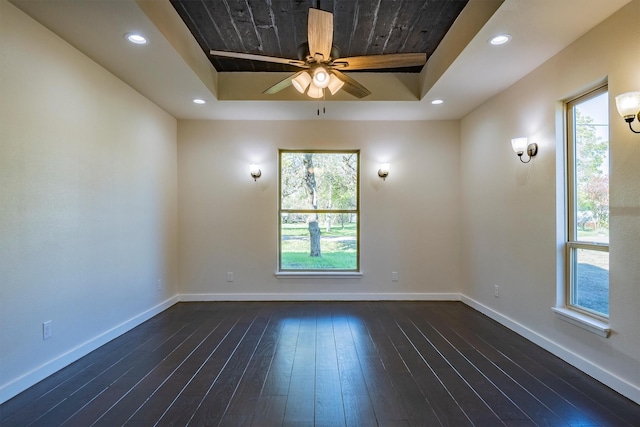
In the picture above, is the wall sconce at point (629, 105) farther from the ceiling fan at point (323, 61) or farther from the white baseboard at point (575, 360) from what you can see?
the white baseboard at point (575, 360)

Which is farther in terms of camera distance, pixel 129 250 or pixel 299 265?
pixel 299 265

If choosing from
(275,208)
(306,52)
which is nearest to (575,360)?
(306,52)

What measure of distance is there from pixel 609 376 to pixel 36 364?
159 inches

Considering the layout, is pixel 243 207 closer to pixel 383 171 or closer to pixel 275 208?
pixel 275 208

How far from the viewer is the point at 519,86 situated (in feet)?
11.1

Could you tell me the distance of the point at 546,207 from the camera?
301cm

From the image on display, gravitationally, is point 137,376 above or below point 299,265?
below

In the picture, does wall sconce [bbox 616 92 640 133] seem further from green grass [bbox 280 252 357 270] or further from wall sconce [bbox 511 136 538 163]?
green grass [bbox 280 252 357 270]

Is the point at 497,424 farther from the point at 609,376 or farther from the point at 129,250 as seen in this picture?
the point at 129,250

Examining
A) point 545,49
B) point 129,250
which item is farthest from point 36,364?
point 545,49

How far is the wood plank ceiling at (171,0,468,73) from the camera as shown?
2.76m

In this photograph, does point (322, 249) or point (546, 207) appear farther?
point (322, 249)

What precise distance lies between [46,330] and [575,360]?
4064 millimetres

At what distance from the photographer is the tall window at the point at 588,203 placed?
2512 mm
